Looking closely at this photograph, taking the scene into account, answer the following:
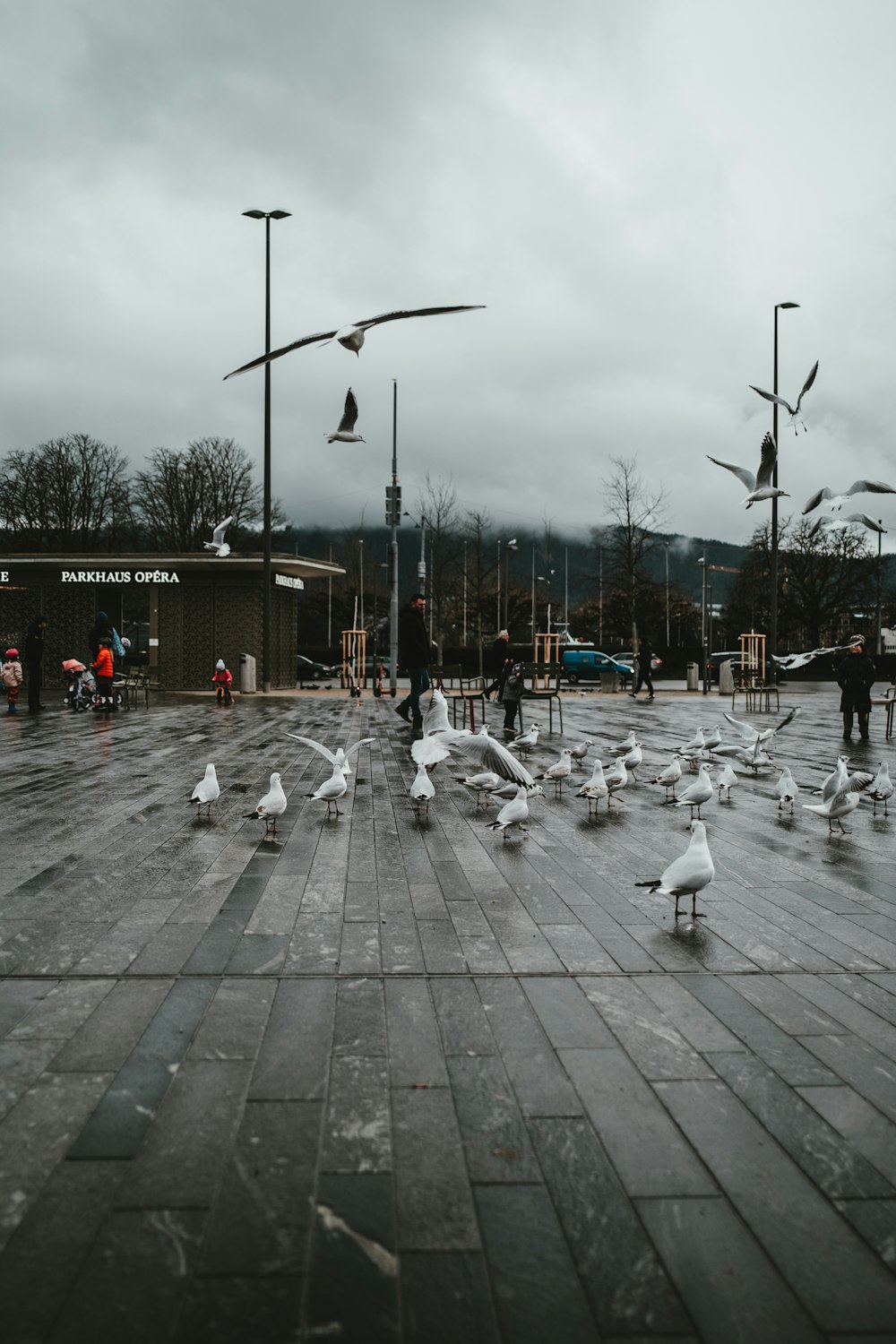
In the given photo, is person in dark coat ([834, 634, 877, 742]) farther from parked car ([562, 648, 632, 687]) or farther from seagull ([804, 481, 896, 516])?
parked car ([562, 648, 632, 687])

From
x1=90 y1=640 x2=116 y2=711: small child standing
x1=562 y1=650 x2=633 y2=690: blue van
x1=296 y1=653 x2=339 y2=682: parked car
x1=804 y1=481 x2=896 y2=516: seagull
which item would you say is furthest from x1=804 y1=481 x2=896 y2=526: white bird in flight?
x1=296 y1=653 x2=339 y2=682: parked car

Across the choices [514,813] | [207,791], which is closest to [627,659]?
[207,791]

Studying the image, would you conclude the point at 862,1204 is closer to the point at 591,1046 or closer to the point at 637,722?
the point at 591,1046

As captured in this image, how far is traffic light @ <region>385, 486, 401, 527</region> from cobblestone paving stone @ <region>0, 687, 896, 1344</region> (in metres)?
23.7

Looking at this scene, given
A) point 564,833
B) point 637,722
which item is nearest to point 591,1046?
point 564,833

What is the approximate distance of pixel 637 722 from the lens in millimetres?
19578

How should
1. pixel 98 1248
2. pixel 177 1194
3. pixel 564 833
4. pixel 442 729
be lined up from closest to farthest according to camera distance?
pixel 98 1248, pixel 177 1194, pixel 564 833, pixel 442 729

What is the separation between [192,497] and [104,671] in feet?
120

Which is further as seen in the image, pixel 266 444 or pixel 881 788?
pixel 266 444

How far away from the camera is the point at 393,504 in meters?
29.5

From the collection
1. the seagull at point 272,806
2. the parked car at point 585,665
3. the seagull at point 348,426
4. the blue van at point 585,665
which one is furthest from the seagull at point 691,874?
the parked car at point 585,665

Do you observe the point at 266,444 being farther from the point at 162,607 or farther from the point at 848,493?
the point at 848,493

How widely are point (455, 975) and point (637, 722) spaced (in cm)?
1598

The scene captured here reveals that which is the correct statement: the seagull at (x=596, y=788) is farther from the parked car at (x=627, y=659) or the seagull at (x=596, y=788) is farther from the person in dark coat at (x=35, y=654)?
the parked car at (x=627, y=659)
